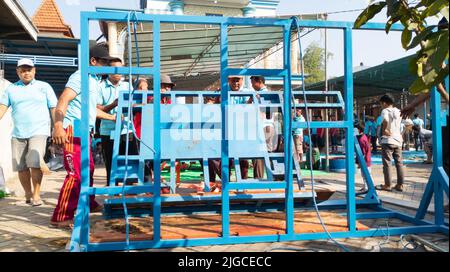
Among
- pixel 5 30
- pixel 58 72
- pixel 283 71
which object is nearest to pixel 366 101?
pixel 58 72

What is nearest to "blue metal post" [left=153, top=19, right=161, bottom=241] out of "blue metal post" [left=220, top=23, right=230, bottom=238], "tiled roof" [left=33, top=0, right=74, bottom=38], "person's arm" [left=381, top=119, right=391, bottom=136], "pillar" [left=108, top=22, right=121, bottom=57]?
"blue metal post" [left=220, top=23, right=230, bottom=238]

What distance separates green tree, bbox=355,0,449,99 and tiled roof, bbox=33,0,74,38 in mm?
12754

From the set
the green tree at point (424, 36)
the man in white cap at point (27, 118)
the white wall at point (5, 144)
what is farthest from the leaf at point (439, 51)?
the white wall at point (5, 144)

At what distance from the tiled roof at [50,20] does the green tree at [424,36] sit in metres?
12.8

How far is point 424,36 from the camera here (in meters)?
1.79

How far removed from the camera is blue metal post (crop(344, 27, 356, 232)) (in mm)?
3178

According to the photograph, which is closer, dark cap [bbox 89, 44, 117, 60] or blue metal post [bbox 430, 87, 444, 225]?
blue metal post [bbox 430, 87, 444, 225]

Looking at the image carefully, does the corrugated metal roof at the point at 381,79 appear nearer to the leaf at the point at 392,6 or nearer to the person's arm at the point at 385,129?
the person's arm at the point at 385,129

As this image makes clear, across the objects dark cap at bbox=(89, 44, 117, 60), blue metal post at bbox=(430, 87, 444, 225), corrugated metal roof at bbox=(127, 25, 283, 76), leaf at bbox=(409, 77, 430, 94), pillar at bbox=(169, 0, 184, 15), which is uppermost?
pillar at bbox=(169, 0, 184, 15)

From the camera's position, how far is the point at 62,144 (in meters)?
3.38

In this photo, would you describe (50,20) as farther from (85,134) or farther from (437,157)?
(437,157)

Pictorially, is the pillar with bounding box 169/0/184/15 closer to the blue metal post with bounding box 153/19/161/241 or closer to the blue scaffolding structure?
the blue scaffolding structure

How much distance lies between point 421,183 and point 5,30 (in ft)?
29.7

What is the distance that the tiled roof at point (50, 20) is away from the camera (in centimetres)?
1273
